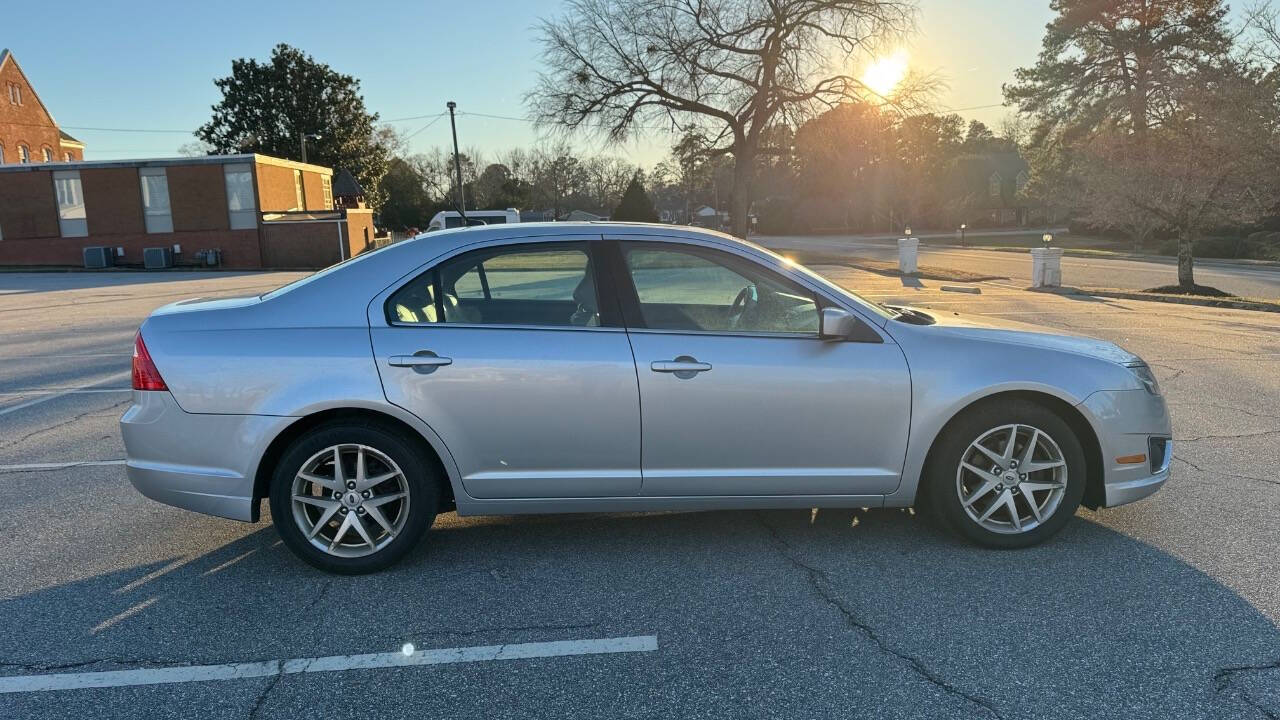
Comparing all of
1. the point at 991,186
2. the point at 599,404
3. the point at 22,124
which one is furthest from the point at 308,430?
the point at 991,186

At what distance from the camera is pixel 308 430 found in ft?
12.1

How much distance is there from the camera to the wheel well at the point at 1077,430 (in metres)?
3.82

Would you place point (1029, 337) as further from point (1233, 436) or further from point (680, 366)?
point (1233, 436)

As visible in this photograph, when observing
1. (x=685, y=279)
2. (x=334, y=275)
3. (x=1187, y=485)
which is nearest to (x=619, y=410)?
(x=685, y=279)

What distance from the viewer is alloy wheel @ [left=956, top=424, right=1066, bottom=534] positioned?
3834mm

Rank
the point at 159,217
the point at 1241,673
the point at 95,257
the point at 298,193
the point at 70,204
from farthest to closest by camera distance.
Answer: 1. the point at 298,193
2. the point at 70,204
3. the point at 159,217
4. the point at 95,257
5. the point at 1241,673

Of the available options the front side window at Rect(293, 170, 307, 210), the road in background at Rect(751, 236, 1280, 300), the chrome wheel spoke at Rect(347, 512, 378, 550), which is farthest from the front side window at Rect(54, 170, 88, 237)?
the chrome wheel spoke at Rect(347, 512, 378, 550)

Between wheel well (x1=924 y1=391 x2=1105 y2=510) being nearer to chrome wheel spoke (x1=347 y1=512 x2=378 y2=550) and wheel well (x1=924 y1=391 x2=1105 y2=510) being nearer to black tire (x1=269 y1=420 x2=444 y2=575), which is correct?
black tire (x1=269 y1=420 x2=444 y2=575)

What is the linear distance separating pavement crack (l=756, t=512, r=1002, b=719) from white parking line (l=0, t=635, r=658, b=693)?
32.8 inches

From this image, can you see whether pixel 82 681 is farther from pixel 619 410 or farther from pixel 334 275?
pixel 619 410

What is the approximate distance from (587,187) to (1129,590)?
84.4 meters

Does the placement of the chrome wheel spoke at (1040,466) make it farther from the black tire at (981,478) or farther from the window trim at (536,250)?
the window trim at (536,250)

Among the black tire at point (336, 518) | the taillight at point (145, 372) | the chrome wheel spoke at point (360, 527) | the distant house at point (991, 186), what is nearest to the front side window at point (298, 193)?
the taillight at point (145, 372)

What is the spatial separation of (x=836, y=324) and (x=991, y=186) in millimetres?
83414
